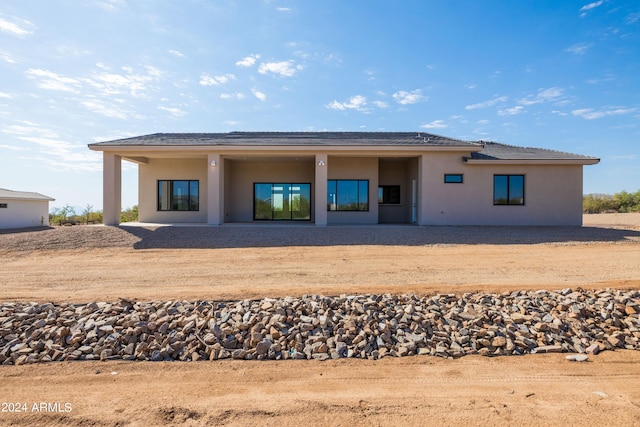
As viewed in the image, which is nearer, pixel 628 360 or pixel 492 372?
pixel 492 372

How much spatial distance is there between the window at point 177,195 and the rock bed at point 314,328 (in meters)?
13.0

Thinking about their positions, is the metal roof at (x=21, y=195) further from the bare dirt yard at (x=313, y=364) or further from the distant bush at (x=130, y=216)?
the bare dirt yard at (x=313, y=364)

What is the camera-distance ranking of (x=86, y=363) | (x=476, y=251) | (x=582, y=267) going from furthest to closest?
(x=476, y=251) < (x=582, y=267) < (x=86, y=363)

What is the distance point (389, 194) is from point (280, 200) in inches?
226

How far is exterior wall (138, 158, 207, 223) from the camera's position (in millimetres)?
17547

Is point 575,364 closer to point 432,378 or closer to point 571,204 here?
point 432,378

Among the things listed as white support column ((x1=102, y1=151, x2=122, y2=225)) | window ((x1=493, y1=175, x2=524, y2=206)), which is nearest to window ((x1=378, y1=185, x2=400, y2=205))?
window ((x1=493, y1=175, x2=524, y2=206))

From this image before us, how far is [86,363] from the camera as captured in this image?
383 centimetres

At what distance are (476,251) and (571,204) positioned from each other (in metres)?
8.42

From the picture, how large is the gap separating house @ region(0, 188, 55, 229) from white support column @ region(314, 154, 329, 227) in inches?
560

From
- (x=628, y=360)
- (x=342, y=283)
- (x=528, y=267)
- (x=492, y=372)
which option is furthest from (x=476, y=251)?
(x=492, y=372)

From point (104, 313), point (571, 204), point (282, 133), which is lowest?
point (104, 313)

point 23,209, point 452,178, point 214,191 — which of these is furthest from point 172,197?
point 452,178

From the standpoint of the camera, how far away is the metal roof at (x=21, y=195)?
16159 mm
